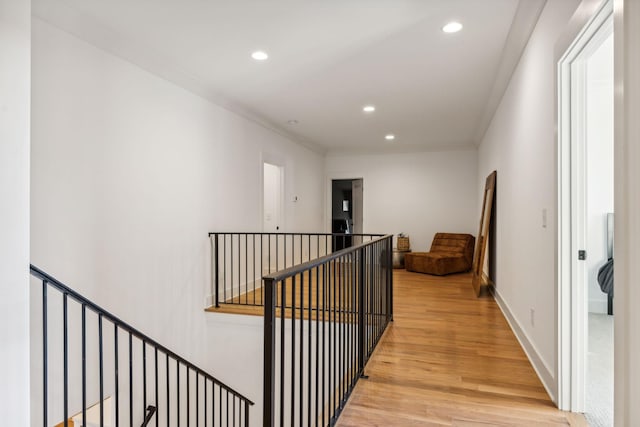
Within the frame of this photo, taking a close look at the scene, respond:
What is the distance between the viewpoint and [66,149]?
272 centimetres

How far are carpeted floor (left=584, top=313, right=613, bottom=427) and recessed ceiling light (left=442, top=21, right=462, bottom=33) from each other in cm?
260

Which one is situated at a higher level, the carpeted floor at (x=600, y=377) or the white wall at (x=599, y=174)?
the white wall at (x=599, y=174)

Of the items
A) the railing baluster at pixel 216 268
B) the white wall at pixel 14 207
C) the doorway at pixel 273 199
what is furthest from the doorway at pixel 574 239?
Answer: the doorway at pixel 273 199

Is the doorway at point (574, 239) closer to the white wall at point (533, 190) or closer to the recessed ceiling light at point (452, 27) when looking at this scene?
the white wall at point (533, 190)

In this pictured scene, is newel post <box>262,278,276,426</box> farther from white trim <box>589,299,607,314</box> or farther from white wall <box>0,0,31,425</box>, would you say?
white trim <box>589,299,607,314</box>

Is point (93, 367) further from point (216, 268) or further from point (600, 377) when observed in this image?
point (600, 377)

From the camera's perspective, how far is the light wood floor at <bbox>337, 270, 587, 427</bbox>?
203cm

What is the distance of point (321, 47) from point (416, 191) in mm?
5116

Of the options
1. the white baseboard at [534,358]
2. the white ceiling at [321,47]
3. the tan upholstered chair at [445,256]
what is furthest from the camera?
the tan upholstered chair at [445,256]

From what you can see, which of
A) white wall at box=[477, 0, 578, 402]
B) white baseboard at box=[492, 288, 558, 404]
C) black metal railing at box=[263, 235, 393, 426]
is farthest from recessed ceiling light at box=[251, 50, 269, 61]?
white baseboard at box=[492, 288, 558, 404]

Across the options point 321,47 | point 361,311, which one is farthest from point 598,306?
point 321,47

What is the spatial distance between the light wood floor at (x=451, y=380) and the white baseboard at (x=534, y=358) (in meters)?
0.04

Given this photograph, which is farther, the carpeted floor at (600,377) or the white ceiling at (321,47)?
the white ceiling at (321,47)

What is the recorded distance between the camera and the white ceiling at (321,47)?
102 inches
